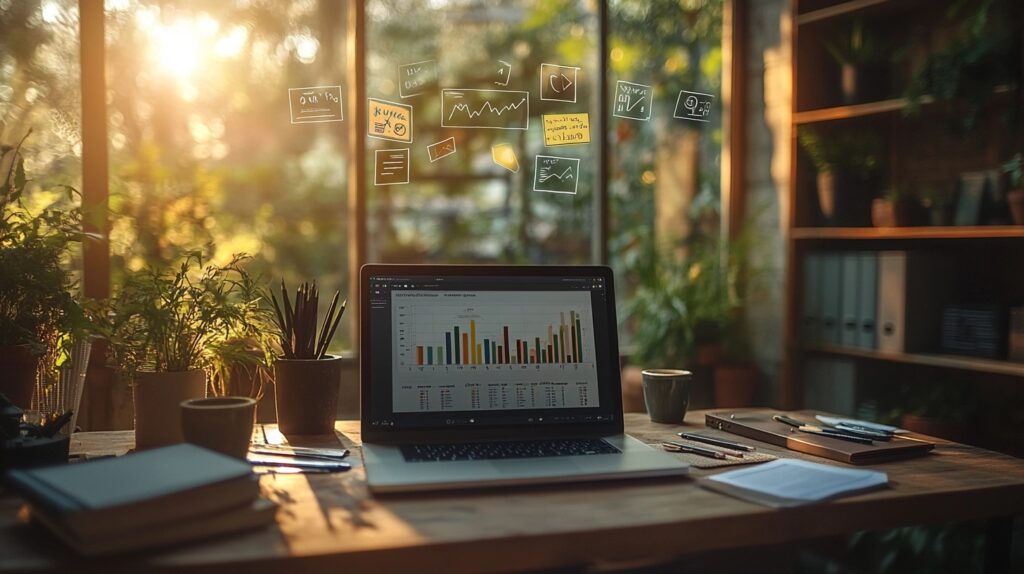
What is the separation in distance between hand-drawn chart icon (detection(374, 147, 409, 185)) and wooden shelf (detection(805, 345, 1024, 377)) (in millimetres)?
1743

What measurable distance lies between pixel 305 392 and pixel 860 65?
2.46 metres

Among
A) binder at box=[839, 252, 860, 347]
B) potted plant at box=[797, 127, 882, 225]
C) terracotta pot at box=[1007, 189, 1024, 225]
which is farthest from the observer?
potted plant at box=[797, 127, 882, 225]

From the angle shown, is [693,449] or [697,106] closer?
[693,449]

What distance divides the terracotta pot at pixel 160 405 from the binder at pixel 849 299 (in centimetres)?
238

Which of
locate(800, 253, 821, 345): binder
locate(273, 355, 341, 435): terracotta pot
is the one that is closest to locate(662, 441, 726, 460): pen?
locate(273, 355, 341, 435): terracotta pot

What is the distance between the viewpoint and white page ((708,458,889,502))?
1.23 m

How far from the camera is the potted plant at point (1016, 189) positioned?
8.36 feet

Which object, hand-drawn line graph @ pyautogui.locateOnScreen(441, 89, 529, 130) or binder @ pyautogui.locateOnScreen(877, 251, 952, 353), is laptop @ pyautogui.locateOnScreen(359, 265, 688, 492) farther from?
binder @ pyautogui.locateOnScreen(877, 251, 952, 353)

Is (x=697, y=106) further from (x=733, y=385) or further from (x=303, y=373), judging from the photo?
(x=303, y=373)

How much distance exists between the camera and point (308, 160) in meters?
4.66

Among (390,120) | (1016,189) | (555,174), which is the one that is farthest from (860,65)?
(390,120)

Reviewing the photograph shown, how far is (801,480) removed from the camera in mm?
1293

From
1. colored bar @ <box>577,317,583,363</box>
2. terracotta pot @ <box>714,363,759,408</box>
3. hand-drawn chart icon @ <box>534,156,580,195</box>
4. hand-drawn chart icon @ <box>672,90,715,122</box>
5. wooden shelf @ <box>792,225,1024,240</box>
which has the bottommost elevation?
terracotta pot @ <box>714,363,759,408</box>

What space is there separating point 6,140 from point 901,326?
2910mm
